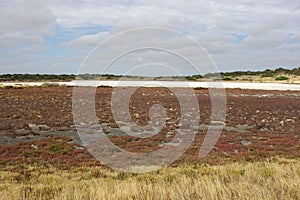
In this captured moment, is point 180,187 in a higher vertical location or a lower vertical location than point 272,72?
lower

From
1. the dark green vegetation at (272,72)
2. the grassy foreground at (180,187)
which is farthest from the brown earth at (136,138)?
the dark green vegetation at (272,72)

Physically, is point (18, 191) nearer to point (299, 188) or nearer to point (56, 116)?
point (299, 188)

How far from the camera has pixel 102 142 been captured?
53.6 feet

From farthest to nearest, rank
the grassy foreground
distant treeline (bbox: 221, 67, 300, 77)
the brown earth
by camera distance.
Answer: distant treeline (bbox: 221, 67, 300, 77), the brown earth, the grassy foreground

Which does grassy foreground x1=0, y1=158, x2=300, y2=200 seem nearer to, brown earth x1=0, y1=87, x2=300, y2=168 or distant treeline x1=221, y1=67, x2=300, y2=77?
brown earth x1=0, y1=87, x2=300, y2=168

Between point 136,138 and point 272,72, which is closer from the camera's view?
point 136,138

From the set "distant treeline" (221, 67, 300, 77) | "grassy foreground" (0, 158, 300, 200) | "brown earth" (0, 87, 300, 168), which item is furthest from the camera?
"distant treeline" (221, 67, 300, 77)

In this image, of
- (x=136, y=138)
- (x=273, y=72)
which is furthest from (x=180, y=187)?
(x=273, y=72)

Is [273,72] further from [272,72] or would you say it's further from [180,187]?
[180,187]

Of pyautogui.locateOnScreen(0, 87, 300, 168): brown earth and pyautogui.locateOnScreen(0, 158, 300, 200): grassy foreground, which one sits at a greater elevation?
pyautogui.locateOnScreen(0, 158, 300, 200): grassy foreground

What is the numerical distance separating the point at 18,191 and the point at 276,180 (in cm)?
541

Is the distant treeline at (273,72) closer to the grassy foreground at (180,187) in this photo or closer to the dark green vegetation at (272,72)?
the dark green vegetation at (272,72)

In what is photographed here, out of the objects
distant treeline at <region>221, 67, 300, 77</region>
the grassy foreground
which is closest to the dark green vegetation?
distant treeline at <region>221, 67, 300, 77</region>

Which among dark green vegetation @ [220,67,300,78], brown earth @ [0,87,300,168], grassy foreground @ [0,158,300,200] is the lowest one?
brown earth @ [0,87,300,168]
